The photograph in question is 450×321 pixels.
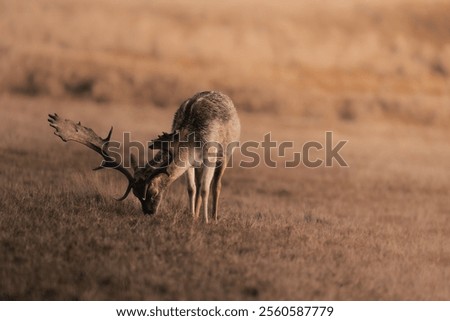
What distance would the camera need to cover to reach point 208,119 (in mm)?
12047

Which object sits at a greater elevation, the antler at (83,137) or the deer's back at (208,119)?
the deer's back at (208,119)

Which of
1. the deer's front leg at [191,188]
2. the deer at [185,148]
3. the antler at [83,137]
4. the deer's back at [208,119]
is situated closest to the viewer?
the antler at [83,137]

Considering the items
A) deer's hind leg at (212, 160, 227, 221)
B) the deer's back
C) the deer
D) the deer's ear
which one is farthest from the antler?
deer's hind leg at (212, 160, 227, 221)

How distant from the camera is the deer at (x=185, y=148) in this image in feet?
37.1

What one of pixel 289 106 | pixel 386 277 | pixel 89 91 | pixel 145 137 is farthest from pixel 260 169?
pixel 89 91

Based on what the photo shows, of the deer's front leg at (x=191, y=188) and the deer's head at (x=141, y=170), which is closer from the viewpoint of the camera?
the deer's head at (x=141, y=170)

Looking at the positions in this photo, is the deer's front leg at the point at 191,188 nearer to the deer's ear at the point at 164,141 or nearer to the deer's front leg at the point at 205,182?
the deer's front leg at the point at 205,182

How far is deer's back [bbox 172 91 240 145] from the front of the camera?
11898 millimetres

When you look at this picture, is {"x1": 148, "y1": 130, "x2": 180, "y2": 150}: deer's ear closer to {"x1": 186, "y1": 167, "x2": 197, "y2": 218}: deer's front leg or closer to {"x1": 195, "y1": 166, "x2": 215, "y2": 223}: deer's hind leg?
{"x1": 195, "y1": 166, "x2": 215, "y2": 223}: deer's hind leg

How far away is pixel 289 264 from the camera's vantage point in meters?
10.1

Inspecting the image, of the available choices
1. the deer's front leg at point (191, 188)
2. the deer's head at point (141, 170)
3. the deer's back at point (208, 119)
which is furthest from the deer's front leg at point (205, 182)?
the deer's head at point (141, 170)

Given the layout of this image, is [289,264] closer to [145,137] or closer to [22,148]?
[22,148]

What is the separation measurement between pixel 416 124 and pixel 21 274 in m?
34.6

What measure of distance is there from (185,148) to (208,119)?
76 centimetres
